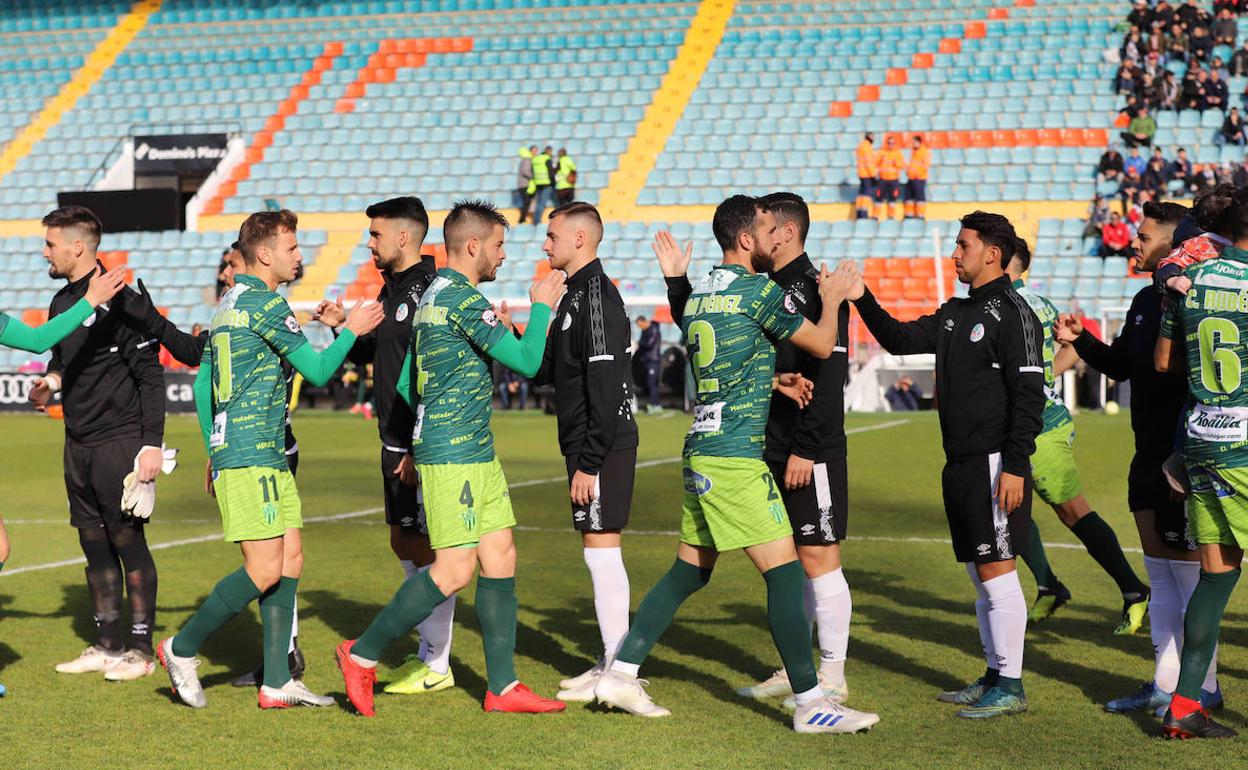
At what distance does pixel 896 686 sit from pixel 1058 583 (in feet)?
6.34

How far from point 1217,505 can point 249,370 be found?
3758mm

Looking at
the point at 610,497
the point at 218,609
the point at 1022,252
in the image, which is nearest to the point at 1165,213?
the point at 1022,252

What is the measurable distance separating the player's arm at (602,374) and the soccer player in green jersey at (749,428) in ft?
1.31

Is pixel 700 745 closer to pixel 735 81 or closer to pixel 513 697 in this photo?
pixel 513 697

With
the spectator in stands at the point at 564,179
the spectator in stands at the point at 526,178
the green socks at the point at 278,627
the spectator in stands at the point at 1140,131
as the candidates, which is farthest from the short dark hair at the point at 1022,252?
the spectator in stands at the point at 526,178

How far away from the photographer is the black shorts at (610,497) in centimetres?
660

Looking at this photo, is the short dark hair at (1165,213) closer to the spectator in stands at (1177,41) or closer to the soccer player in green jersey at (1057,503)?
the soccer player in green jersey at (1057,503)

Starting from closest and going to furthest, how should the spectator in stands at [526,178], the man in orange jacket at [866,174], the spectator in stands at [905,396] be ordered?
the spectator in stands at [905,396] < the man in orange jacket at [866,174] < the spectator in stands at [526,178]

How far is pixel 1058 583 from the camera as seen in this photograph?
26.9ft

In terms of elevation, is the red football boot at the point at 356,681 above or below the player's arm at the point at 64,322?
below

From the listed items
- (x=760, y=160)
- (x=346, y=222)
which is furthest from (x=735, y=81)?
(x=346, y=222)

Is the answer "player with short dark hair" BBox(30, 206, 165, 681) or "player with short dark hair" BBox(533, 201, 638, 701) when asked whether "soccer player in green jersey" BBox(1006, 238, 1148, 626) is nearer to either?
"player with short dark hair" BBox(533, 201, 638, 701)

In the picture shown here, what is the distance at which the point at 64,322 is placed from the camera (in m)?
6.34

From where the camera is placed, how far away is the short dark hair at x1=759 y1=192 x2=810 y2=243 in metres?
6.18
